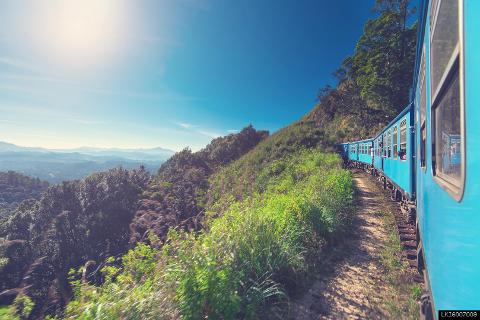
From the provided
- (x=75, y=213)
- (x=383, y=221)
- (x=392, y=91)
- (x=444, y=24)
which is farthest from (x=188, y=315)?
(x=75, y=213)

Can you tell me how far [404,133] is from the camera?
22.7ft

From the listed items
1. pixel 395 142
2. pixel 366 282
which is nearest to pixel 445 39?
pixel 366 282

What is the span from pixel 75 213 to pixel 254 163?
69.8 feet

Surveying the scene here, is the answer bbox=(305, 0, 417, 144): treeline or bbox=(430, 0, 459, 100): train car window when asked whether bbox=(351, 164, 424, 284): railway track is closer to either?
bbox=(430, 0, 459, 100): train car window

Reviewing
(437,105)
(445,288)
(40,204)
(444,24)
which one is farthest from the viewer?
(40,204)

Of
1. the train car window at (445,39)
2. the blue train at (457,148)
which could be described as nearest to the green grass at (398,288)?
the blue train at (457,148)

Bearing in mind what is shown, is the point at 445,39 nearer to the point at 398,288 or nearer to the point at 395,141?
the point at 398,288

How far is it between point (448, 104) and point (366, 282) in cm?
383

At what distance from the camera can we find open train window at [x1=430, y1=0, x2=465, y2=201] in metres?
1.31

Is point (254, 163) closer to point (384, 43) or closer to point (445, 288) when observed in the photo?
point (384, 43)

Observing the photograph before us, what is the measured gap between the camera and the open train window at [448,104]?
131 cm

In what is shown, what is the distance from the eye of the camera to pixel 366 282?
4352 millimetres

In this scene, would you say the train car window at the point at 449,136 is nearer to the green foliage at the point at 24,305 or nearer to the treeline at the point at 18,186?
the green foliage at the point at 24,305

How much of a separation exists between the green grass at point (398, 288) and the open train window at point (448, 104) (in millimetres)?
2470
